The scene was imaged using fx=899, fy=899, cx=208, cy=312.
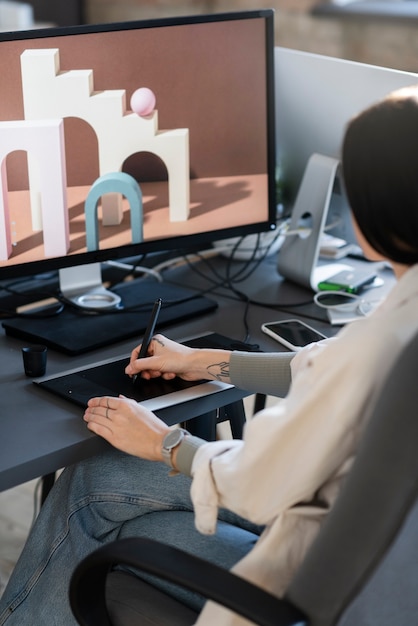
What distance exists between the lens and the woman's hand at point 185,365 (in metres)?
1.47

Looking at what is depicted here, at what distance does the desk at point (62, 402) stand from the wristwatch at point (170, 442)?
0.43 ft

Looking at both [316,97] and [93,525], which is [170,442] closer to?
[93,525]

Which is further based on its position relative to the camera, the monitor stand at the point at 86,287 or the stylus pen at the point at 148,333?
the monitor stand at the point at 86,287

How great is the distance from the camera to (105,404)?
1329 mm

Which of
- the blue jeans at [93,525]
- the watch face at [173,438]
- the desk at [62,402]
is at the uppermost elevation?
the watch face at [173,438]

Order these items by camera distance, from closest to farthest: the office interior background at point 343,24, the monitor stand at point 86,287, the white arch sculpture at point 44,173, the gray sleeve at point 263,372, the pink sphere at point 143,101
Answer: the gray sleeve at point 263,372 < the white arch sculpture at point 44,173 < the pink sphere at point 143,101 < the monitor stand at point 86,287 < the office interior background at point 343,24

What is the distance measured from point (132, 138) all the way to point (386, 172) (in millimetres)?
812

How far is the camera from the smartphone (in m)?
1.63

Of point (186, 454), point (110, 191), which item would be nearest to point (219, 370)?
point (186, 454)

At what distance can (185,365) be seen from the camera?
58.1 inches

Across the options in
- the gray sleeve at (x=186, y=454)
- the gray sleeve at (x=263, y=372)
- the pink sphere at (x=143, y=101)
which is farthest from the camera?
the pink sphere at (x=143, y=101)

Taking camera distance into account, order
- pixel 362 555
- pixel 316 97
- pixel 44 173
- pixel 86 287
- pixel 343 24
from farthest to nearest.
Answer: pixel 343 24, pixel 316 97, pixel 86 287, pixel 44 173, pixel 362 555

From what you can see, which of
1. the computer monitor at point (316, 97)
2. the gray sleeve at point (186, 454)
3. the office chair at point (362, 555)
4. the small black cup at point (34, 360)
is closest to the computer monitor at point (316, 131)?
the computer monitor at point (316, 97)

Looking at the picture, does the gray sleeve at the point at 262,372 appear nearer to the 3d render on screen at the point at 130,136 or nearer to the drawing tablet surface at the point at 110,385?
the drawing tablet surface at the point at 110,385
